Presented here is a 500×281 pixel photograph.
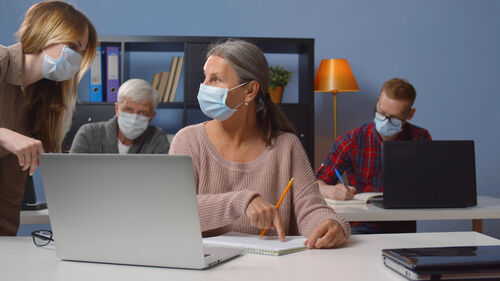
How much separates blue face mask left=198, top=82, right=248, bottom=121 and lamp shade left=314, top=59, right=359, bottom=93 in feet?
6.15

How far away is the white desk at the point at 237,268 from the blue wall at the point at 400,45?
2.66 m

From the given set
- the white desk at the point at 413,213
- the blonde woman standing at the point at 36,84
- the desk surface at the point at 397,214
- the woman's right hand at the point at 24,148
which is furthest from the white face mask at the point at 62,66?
the white desk at the point at 413,213

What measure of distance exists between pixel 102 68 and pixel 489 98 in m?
2.94

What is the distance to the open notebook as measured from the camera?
1118mm

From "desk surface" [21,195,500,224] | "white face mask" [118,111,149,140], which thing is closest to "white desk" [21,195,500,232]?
"desk surface" [21,195,500,224]

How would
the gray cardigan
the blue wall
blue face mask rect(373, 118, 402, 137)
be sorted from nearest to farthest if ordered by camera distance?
1. blue face mask rect(373, 118, 402, 137)
2. the gray cardigan
3. the blue wall

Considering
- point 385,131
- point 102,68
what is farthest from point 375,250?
point 102,68

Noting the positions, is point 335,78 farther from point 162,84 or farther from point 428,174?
point 428,174

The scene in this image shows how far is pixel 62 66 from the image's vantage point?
1686 mm

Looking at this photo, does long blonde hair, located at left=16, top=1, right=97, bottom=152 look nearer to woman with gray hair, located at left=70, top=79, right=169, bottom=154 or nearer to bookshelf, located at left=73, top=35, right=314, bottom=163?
woman with gray hair, located at left=70, top=79, right=169, bottom=154

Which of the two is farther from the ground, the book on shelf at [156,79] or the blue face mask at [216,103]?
the book on shelf at [156,79]

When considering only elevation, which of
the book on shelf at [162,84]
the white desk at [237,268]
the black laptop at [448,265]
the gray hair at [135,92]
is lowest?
the white desk at [237,268]

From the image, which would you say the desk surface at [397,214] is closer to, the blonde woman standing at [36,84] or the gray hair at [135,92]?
the blonde woman standing at [36,84]

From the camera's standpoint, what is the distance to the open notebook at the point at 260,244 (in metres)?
1.12
